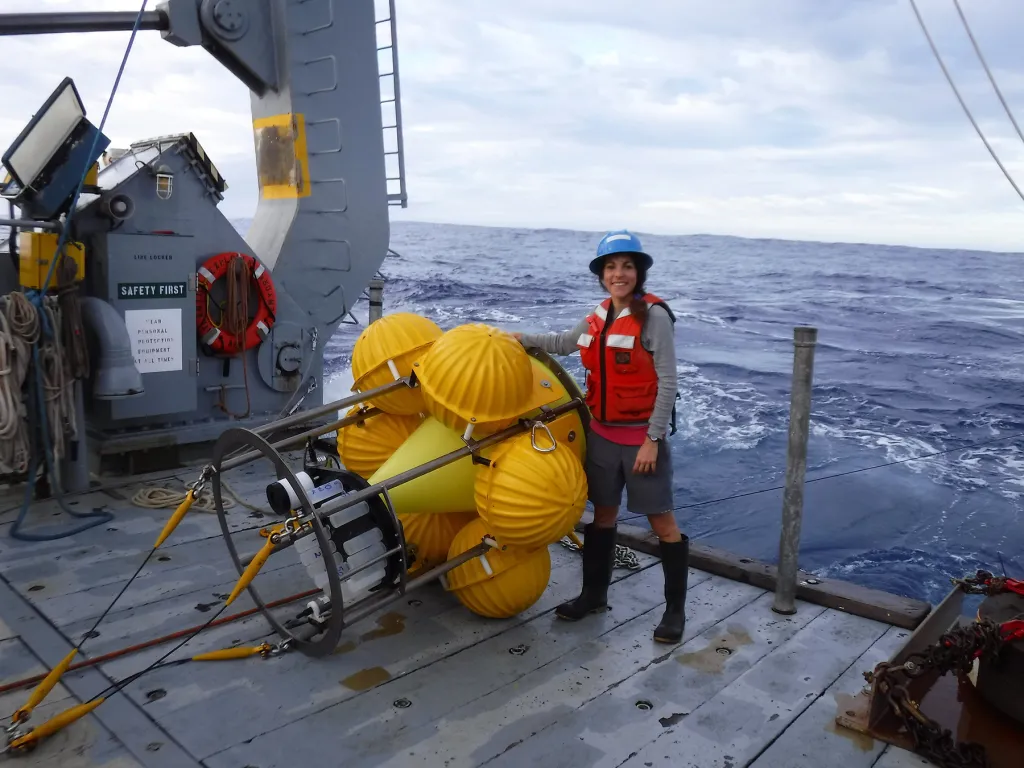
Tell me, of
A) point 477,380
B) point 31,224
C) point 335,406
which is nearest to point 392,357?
point 335,406

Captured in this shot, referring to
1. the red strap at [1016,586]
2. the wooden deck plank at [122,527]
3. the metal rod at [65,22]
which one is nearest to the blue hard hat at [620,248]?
the red strap at [1016,586]

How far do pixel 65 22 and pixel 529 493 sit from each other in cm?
390

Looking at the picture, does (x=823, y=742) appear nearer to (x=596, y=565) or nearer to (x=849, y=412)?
(x=596, y=565)

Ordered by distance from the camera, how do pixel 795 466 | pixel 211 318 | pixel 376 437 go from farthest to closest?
1. pixel 211 318
2. pixel 376 437
3. pixel 795 466

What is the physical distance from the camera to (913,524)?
7676mm

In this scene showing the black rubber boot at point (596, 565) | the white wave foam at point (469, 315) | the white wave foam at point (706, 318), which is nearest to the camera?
the black rubber boot at point (596, 565)

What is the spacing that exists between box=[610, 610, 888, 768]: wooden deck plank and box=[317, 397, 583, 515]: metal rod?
3.89 ft

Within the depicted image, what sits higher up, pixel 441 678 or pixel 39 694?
pixel 39 694

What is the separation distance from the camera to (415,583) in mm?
3088

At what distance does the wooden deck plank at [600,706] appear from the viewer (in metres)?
2.57

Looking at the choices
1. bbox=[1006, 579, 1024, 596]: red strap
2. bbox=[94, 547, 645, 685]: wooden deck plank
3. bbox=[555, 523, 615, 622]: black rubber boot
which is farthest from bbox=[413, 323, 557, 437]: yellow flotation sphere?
bbox=[1006, 579, 1024, 596]: red strap

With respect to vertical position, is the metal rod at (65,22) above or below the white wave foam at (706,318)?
above

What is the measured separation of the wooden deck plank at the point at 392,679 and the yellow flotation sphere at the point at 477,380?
874 millimetres

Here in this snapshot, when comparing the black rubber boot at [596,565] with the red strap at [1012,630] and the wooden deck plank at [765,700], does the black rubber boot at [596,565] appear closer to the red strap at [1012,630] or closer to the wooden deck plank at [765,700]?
the wooden deck plank at [765,700]
